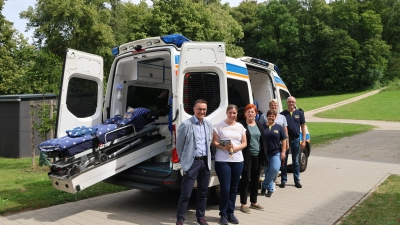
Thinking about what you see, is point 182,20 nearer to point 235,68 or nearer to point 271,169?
point 235,68

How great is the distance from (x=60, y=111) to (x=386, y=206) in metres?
5.54

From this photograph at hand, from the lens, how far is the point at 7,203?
Answer: 649 centimetres

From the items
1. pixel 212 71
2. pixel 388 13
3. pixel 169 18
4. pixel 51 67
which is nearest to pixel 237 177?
pixel 212 71

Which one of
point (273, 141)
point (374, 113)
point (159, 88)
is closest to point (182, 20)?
point (374, 113)

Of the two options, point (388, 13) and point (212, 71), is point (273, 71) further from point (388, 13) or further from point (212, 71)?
point (388, 13)

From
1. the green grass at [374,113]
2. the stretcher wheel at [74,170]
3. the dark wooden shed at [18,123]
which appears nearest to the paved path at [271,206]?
the stretcher wheel at [74,170]

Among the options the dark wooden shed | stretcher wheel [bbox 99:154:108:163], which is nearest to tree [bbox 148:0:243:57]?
the dark wooden shed

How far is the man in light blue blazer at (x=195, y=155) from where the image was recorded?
16.4ft

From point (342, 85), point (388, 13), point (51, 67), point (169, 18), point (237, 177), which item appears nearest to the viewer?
point (237, 177)

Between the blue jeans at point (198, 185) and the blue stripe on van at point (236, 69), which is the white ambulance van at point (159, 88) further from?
the blue jeans at point (198, 185)

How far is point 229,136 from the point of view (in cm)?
527

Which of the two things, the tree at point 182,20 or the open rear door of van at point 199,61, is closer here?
the open rear door of van at point 199,61

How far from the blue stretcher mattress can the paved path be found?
1.09m

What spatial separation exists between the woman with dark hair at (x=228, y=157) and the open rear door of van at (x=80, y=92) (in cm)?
250
